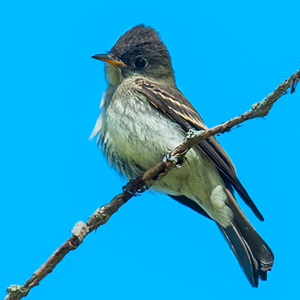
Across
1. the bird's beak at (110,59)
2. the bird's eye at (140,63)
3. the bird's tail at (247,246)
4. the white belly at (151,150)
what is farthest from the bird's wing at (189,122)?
the bird's eye at (140,63)

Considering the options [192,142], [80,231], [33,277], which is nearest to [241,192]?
[192,142]

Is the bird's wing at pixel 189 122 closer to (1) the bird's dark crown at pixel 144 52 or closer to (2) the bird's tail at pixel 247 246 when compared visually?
(2) the bird's tail at pixel 247 246

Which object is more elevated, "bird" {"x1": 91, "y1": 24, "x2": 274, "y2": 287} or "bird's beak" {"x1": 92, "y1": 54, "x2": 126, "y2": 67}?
"bird's beak" {"x1": 92, "y1": 54, "x2": 126, "y2": 67}

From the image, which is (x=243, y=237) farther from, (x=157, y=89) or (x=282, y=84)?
(x=282, y=84)

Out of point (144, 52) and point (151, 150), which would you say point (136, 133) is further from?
point (144, 52)

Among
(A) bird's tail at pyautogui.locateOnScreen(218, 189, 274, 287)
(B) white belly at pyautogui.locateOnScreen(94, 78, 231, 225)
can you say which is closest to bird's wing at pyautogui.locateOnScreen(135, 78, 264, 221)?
(B) white belly at pyautogui.locateOnScreen(94, 78, 231, 225)

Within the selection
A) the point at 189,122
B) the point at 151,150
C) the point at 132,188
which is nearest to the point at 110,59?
the point at 189,122

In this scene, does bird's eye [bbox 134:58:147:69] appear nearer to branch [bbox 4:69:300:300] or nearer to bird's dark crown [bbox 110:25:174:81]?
bird's dark crown [bbox 110:25:174:81]
